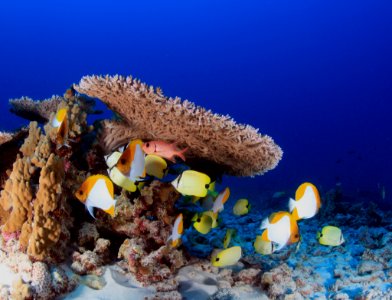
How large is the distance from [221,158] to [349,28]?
153 m

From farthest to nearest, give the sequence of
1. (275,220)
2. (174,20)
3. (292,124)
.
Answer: (174,20) < (292,124) < (275,220)

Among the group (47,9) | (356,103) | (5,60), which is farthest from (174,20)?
(356,103)

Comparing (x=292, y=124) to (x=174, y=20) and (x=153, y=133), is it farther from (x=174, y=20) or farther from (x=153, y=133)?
(x=153, y=133)

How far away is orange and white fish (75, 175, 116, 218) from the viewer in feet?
8.39

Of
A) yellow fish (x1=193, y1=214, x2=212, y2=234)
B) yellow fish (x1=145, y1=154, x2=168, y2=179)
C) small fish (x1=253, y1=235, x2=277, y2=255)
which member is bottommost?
small fish (x1=253, y1=235, x2=277, y2=255)

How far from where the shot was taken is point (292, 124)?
4747 inches

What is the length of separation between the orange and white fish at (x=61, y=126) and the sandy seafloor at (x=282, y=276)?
1.38 metres

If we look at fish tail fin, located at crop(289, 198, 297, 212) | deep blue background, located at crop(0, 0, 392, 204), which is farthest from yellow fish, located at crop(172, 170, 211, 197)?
deep blue background, located at crop(0, 0, 392, 204)

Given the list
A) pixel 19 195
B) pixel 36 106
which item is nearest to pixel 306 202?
pixel 19 195

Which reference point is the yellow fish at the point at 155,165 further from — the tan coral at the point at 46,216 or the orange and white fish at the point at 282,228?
the orange and white fish at the point at 282,228

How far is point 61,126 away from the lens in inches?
137

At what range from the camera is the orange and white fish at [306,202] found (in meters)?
3.34

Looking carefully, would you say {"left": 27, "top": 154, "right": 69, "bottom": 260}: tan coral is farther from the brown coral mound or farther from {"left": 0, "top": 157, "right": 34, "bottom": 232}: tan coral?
the brown coral mound

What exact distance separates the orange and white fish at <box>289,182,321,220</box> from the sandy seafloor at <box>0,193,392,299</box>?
3.78ft
